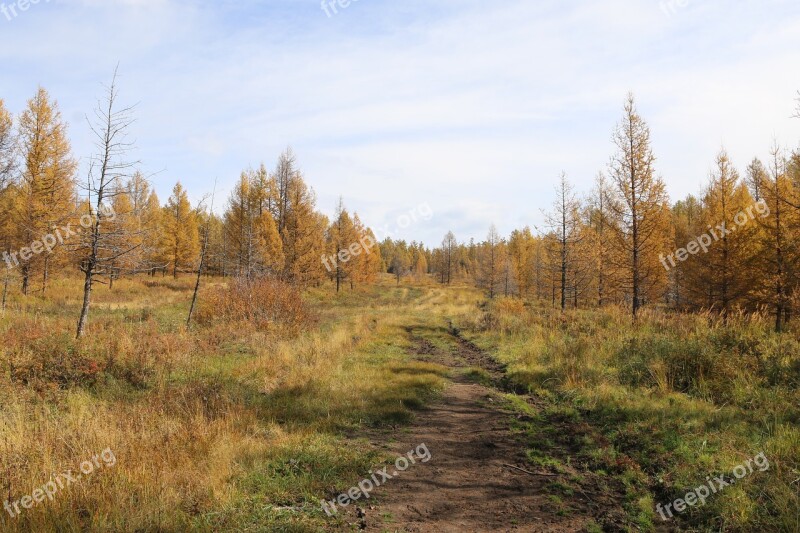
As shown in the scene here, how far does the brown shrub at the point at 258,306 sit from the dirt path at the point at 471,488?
437 inches

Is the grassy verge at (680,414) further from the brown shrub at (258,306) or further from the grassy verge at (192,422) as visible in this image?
the brown shrub at (258,306)

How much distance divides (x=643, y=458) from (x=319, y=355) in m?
9.08

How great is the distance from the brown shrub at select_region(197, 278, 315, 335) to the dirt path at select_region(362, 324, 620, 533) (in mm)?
11107

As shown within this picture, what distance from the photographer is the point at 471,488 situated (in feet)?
18.2

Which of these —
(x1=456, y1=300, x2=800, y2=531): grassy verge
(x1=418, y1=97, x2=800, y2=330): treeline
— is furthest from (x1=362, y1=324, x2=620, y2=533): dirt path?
(x1=418, y1=97, x2=800, y2=330): treeline

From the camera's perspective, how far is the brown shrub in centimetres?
1803

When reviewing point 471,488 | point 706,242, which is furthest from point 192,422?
point 706,242

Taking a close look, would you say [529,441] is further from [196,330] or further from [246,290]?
[246,290]

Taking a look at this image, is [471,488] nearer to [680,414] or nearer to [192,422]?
[680,414]

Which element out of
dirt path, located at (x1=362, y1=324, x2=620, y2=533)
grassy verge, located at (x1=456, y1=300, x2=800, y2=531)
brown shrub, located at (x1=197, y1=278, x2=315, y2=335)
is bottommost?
dirt path, located at (x1=362, y1=324, x2=620, y2=533)

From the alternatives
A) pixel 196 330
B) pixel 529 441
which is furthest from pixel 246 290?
pixel 529 441

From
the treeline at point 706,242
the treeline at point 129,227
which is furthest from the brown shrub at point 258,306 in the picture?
the treeline at point 706,242

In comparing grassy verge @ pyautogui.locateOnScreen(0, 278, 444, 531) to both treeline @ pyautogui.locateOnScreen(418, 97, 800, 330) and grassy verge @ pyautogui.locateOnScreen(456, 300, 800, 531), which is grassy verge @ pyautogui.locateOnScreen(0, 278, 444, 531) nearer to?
grassy verge @ pyautogui.locateOnScreen(456, 300, 800, 531)

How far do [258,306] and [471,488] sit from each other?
50.2 feet
